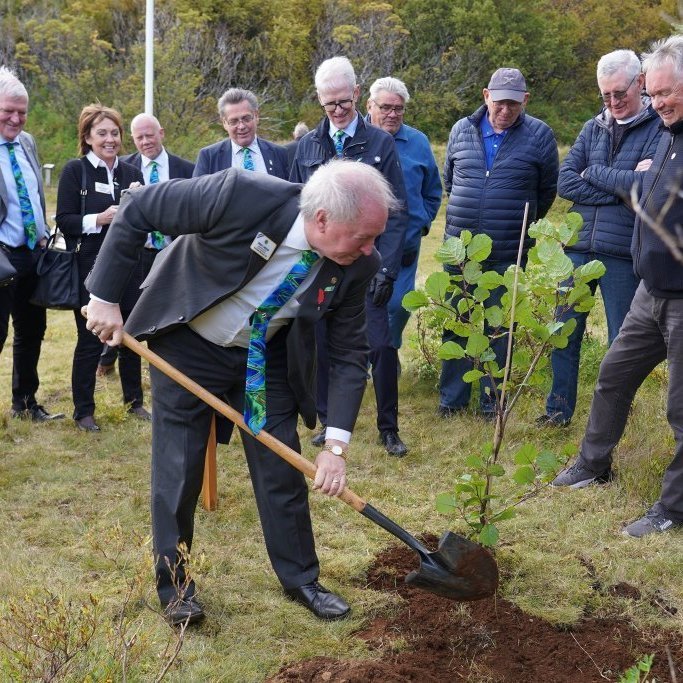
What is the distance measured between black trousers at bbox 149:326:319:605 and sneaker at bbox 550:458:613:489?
6.24ft

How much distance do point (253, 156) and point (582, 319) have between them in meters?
2.44

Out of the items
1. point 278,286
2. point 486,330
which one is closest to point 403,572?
point 278,286

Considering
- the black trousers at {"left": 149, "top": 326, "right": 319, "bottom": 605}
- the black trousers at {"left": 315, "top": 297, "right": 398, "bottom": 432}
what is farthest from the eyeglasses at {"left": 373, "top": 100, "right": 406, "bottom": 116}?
the black trousers at {"left": 149, "top": 326, "right": 319, "bottom": 605}

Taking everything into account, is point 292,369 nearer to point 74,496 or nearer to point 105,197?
point 74,496

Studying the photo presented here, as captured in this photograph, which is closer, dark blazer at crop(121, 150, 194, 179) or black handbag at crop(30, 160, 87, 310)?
black handbag at crop(30, 160, 87, 310)

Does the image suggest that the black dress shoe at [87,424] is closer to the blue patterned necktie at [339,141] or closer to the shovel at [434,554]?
the blue patterned necktie at [339,141]

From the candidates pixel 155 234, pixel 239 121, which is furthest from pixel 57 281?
pixel 239 121

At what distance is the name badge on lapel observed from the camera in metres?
3.26

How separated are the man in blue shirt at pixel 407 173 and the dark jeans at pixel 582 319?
1.07m

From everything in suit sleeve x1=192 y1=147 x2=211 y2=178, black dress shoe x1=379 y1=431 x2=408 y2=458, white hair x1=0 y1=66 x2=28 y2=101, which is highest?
white hair x1=0 y1=66 x2=28 y2=101

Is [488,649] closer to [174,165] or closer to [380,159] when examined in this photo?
[380,159]

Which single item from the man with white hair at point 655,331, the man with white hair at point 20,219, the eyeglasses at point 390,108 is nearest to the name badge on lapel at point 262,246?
the man with white hair at point 655,331

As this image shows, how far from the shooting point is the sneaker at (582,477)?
4.96 metres

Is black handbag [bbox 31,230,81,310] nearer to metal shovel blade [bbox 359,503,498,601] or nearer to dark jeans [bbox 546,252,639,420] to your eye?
metal shovel blade [bbox 359,503,498,601]
